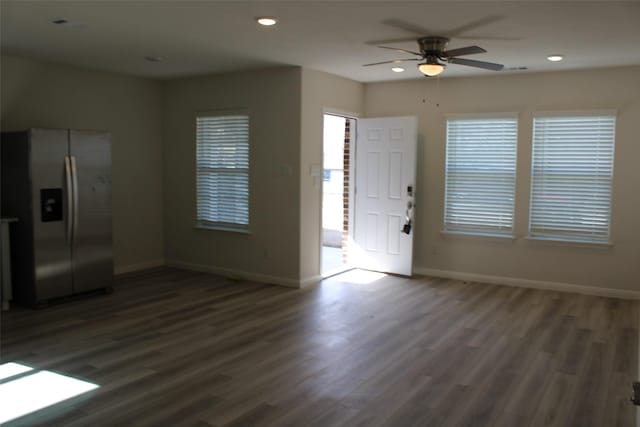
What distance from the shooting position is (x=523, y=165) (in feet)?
20.9

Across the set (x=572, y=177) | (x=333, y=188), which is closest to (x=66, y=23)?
(x=572, y=177)

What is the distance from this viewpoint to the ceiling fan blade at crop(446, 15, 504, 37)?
3.97m

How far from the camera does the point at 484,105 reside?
6.56 meters

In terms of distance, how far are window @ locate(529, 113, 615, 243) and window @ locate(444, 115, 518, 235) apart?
29cm

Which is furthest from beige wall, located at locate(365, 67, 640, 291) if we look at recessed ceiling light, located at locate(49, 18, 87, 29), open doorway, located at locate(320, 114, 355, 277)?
recessed ceiling light, located at locate(49, 18, 87, 29)

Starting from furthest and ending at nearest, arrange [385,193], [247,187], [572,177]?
[385,193], [247,187], [572,177]

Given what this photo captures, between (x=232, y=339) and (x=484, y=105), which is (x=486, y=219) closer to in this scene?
(x=484, y=105)

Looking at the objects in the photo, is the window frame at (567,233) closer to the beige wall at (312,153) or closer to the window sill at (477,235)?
the window sill at (477,235)

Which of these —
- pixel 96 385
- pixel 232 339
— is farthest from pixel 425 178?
pixel 96 385

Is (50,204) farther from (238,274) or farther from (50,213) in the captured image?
(238,274)

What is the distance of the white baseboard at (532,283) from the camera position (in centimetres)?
602

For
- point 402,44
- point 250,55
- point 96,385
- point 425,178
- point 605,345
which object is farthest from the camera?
point 425,178

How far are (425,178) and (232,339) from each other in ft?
11.7

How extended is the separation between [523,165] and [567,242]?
1.00 meters
